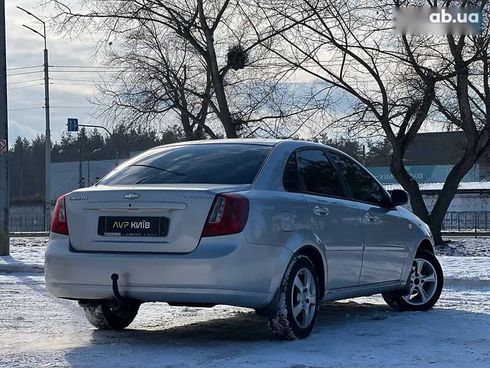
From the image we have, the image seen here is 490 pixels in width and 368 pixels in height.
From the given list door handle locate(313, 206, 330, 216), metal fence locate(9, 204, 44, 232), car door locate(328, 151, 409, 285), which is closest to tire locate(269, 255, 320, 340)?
door handle locate(313, 206, 330, 216)

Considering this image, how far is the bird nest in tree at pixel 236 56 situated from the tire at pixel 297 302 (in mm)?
17911

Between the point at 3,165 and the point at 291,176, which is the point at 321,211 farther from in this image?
the point at 3,165

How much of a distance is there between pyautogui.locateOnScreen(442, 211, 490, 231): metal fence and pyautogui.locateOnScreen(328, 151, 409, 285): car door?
34096mm

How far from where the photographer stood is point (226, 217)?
663cm

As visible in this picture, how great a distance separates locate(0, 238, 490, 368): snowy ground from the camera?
636 cm

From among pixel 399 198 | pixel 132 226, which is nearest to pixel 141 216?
pixel 132 226

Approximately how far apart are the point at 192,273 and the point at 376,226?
8.41ft

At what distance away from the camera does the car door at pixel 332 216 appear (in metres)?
7.59

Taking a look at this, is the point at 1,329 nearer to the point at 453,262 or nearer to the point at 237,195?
the point at 237,195

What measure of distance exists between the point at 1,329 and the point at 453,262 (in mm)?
8299

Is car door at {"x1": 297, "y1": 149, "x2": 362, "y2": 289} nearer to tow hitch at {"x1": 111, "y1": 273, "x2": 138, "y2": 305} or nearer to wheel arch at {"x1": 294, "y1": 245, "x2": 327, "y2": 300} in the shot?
wheel arch at {"x1": 294, "y1": 245, "x2": 327, "y2": 300}

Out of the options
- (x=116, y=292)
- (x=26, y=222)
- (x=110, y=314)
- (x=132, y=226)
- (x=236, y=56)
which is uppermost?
(x=236, y=56)

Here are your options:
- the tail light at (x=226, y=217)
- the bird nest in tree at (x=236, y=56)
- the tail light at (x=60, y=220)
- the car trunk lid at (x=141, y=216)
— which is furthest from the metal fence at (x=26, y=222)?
the tail light at (x=226, y=217)

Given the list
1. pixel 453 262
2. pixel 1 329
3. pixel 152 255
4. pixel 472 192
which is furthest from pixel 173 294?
pixel 472 192
